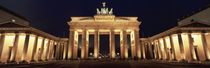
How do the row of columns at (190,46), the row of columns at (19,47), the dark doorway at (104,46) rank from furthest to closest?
the dark doorway at (104,46)
the row of columns at (190,46)
the row of columns at (19,47)

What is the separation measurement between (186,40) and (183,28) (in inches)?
169

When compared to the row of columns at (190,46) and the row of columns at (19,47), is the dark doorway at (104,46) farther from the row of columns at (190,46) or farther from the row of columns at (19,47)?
the row of columns at (190,46)

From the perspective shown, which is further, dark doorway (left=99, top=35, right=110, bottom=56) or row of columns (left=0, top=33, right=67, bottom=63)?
dark doorway (left=99, top=35, right=110, bottom=56)

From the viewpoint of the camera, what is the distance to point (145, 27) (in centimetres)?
8881

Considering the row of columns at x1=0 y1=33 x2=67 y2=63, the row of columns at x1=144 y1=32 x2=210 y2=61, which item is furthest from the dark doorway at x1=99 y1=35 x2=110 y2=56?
the row of columns at x1=144 y1=32 x2=210 y2=61

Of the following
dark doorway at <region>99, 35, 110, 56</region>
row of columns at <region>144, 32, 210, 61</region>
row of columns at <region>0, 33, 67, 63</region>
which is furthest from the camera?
dark doorway at <region>99, 35, 110, 56</region>

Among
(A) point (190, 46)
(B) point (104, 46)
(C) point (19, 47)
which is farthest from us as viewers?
(B) point (104, 46)

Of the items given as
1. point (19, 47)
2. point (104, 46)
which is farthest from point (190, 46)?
point (19, 47)

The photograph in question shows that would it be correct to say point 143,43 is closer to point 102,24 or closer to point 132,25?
point 132,25

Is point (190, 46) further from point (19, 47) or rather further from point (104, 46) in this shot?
point (19, 47)

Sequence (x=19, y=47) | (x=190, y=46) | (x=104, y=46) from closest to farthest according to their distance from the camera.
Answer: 1. (x=190, y=46)
2. (x=19, y=47)
3. (x=104, y=46)

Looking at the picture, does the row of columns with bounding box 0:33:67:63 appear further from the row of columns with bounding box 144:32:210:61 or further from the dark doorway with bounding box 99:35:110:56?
the row of columns with bounding box 144:32:210:61

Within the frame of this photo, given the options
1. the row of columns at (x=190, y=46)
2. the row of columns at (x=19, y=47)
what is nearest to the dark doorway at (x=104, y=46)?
the row of columns at (x=19, y=47)

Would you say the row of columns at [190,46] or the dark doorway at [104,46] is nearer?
the row of columns at [190,46]
